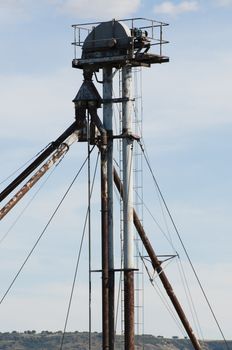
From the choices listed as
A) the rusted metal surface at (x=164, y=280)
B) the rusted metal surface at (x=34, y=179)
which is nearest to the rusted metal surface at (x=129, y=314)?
the rusted metal surface at (x=164, y=280)

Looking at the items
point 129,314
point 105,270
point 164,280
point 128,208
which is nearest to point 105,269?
point 105,270

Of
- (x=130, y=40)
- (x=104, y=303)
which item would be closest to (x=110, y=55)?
(x=130, y=40)

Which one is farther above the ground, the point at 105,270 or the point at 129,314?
the point at 105,270

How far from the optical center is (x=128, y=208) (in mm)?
68312

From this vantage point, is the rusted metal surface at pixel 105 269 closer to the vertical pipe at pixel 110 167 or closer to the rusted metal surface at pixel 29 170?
the vertical pipe at pixel 110 167

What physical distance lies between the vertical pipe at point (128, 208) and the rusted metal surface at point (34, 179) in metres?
2.63

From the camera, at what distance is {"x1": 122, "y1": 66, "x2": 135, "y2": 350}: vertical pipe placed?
6762 cm

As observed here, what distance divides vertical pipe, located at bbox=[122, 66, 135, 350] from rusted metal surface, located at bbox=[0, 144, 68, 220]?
8.63ft

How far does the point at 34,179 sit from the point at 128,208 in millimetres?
4080

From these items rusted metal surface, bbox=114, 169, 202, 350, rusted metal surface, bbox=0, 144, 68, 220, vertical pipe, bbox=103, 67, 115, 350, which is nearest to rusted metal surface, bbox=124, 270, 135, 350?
vertical pipe, bbox=103, 67, 115, 350

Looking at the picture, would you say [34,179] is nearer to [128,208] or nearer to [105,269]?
[128,208]

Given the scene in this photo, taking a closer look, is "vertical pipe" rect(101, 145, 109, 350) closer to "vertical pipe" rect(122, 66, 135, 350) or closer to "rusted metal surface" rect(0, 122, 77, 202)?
"vertical pipe" rect(122, 66, 135, 350)

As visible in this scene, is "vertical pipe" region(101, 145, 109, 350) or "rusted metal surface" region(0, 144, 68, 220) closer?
"rusted metal surface" region(0, 144, 68, 220)

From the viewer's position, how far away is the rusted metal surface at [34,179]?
2613 inches
